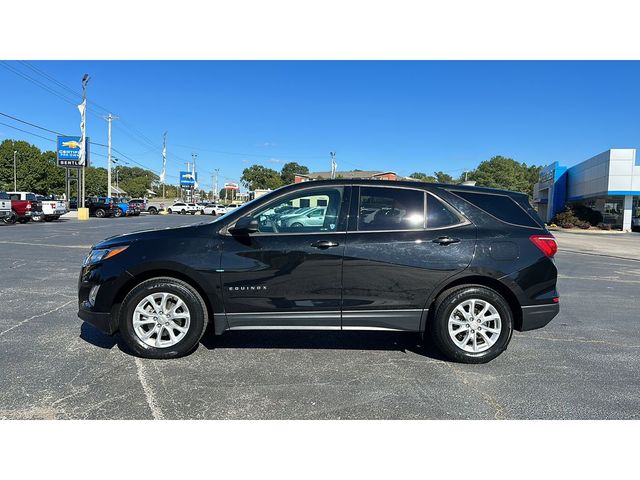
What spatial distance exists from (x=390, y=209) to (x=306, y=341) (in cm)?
177

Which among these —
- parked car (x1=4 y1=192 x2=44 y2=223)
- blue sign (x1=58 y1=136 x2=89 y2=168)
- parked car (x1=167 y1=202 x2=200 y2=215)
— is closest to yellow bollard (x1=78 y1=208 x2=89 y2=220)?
parked car (x1=4 y1=192 x2=44 y2=223)

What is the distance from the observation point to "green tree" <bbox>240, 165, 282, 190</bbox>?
13660cm

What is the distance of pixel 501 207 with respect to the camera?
4.56m

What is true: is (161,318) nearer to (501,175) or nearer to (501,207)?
(501,207)

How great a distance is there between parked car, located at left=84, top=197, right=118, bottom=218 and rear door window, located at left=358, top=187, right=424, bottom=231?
39533 millimetres

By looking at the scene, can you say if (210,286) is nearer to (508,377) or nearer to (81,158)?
(508,377)

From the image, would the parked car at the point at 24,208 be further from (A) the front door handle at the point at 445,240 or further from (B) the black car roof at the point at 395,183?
(A) the front door handle at the point at 445,240

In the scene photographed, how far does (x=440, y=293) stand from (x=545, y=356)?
4.60 feet

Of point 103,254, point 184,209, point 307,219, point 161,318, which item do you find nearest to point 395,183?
point 307,219

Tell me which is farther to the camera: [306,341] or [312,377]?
[306,341]

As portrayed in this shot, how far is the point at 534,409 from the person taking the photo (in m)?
3.43

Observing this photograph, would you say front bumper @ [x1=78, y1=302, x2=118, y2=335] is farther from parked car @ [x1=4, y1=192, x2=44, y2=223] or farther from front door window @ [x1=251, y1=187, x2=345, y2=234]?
parked car @ [x1=4, y1=192, x2=44, y2=223]

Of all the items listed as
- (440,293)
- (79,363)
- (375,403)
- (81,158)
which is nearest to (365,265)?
(440,293)

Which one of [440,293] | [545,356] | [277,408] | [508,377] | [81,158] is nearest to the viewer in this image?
[277,408]
